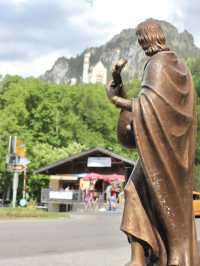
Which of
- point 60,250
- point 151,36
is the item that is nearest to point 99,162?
point 60,250

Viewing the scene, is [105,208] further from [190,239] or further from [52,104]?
[190,239]

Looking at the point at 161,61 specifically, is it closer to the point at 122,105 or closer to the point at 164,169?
the point at 122,105

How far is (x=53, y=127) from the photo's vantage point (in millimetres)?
58062

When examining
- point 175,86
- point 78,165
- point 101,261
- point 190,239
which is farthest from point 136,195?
point 78,165

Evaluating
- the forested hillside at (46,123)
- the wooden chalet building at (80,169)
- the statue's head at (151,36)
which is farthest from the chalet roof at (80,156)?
the statue's head at (151,36)

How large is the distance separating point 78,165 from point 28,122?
7984 millimetres

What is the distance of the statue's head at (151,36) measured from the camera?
5445 millimetres

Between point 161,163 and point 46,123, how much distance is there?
52542 mm

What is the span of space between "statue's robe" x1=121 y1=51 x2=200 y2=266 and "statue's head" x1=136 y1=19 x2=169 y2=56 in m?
0.20

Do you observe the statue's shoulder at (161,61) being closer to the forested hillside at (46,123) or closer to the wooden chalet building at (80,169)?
the wooden chalet building at (80,169)

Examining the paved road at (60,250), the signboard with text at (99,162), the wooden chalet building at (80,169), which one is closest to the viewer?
the paved road at (60,250)

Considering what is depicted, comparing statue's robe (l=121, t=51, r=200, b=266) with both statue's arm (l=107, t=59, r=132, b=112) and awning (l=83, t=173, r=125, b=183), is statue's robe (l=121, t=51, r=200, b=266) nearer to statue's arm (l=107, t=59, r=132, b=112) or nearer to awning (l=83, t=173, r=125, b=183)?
statue's arm (l=107, t=59, r=132, b=112)

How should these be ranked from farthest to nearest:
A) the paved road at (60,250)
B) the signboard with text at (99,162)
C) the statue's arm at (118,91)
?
the signboard with text at (99,162)
the paved road at (60,250)
the statue's arm at (118,91)

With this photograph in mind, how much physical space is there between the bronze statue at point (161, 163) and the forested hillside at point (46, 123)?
48668 millimetres
